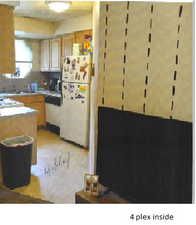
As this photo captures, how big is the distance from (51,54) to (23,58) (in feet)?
2.35

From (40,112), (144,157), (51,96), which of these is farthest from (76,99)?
(144,157)

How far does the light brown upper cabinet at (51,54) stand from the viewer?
4.71m

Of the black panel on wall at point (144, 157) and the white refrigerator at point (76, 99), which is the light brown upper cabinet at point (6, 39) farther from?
the white refrigerator at point (76, 99)

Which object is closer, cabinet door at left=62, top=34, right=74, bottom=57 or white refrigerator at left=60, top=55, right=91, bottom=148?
white refrigerator at left=60, top=55, right=91, bottom=148

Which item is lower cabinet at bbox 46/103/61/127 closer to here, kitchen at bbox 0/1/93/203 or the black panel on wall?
kitchen at bbox 0/1/93/203

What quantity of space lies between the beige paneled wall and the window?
12.8 feet

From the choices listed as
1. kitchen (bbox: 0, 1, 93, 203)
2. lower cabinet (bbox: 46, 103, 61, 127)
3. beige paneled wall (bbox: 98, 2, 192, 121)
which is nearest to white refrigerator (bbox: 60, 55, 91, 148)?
kitchen (bbox: 0, 1, 93, 203)

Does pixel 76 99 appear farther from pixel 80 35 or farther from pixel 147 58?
pixel 147 58

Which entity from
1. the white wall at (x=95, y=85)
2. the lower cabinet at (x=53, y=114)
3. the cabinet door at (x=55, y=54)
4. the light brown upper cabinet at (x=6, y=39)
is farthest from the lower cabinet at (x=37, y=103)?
the white wall at (x=95, y=85)

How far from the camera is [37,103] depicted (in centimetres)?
477

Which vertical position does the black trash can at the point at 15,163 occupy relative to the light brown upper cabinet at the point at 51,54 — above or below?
below

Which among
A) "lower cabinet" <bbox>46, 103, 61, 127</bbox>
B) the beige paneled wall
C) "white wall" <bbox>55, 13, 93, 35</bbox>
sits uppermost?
"white wall" <bbox>55, 13, 93, 35</bbox>

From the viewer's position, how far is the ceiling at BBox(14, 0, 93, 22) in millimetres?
3258

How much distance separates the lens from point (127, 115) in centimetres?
144
